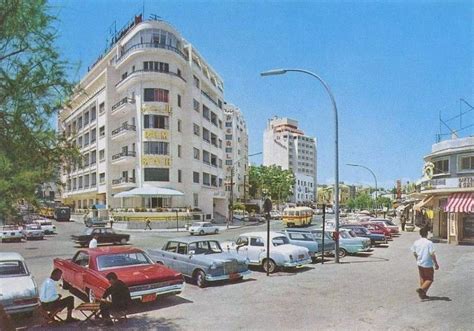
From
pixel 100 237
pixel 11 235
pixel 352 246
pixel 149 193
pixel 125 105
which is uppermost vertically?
pixel 125 105

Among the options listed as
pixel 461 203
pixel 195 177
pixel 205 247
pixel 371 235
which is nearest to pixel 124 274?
pixel 205 247

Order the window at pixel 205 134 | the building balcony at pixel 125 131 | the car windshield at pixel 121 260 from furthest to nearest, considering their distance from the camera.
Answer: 1. the window at pixel 205 134
2. the building balcony at pixel 125 131
3. the car windshield at pixel 121 260

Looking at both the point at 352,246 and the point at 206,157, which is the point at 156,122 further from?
the point at 352,246

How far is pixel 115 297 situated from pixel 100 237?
20910mm

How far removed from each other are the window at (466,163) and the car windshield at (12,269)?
2642cm

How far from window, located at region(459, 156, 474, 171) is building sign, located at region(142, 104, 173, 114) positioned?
34.5m

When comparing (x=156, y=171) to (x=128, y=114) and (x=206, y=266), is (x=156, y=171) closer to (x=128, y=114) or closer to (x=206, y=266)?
(x=128, y=114)

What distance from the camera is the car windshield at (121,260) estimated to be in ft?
35.5

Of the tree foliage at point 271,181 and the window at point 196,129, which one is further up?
the window at point 196,129

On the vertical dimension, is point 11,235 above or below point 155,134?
below

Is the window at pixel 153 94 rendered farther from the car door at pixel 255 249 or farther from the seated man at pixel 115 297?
the seated man at pixel 115 297

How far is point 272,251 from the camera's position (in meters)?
15.9

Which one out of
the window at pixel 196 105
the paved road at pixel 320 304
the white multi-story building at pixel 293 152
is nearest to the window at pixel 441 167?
the paved road at pixel 320 304

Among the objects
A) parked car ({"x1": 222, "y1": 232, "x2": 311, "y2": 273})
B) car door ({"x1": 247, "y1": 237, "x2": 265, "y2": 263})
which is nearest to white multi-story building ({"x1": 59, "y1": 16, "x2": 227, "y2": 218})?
parked car ({"x1": 222, "y1": 232, "x2": 311, "y2": 273})
